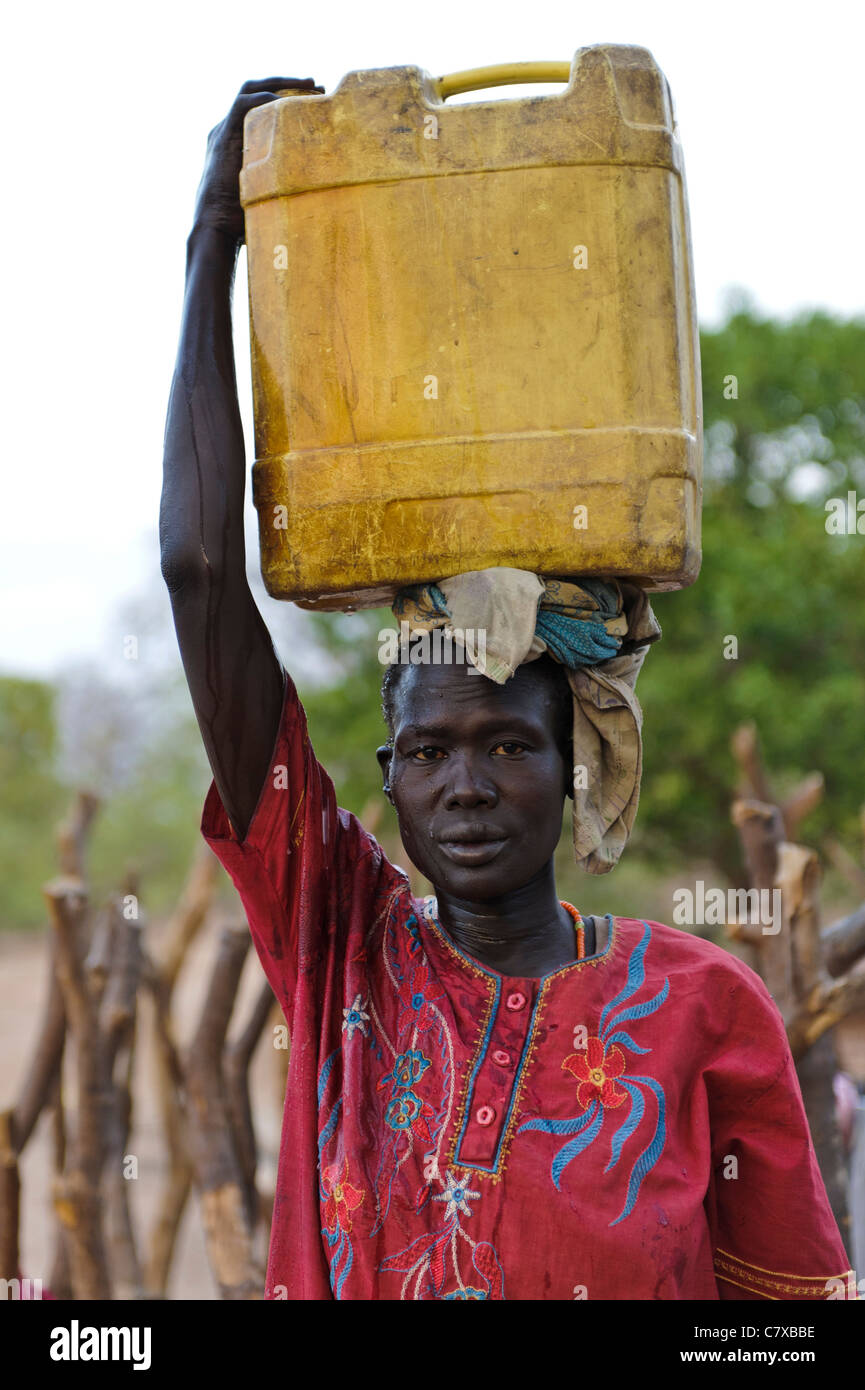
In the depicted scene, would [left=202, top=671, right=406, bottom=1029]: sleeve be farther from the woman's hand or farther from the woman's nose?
the woman's hand

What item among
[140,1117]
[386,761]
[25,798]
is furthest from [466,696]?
[25,798]

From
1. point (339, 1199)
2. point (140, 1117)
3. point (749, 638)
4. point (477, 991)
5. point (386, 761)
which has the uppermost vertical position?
point (749, 638)

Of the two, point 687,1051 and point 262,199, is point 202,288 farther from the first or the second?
point 687,1051

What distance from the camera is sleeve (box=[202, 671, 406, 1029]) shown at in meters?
2.04

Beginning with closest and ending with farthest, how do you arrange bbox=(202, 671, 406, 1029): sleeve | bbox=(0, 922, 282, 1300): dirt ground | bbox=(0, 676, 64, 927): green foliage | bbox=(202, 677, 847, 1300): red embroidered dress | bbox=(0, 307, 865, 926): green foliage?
1. bbox=(202, 677, 847, 1300): red embroidered dress
2. bbox=(202, 671, 406, 1029): sleeve
3. bbox=(0, 922, 282, 1300): dirt ground
4. bbox=(0, 307, 865, 926): green foliage
5. bbox=(0, 676, 64, 927): green foliage

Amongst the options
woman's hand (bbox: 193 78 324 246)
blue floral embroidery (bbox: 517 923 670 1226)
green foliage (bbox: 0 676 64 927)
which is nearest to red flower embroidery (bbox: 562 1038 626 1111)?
blue floral embroidery (bbox: 517 923 670 1226)

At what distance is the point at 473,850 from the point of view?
1943mm

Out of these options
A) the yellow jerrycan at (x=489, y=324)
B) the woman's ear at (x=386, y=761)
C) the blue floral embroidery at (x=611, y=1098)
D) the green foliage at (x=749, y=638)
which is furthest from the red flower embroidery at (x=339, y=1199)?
the green foliage at (x=749, y=638)

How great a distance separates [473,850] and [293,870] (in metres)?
0.30

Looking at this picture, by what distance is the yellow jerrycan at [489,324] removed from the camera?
1.88 meters

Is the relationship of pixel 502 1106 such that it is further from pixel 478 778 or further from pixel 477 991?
pixel 478 778

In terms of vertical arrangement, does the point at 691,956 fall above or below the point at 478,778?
below

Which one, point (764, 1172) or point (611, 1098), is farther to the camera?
point (764, 1172)
